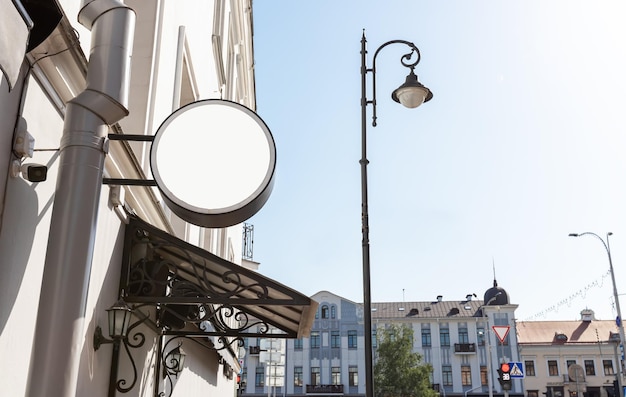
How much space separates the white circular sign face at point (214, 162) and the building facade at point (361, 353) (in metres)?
59.8

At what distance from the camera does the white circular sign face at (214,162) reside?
2336 millimetres

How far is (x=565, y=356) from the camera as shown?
65562 mm

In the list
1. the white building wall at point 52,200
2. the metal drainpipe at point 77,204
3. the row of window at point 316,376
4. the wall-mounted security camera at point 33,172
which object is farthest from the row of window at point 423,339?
the metal drainpipe at point 77,204

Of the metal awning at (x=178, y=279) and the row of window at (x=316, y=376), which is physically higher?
the row of window at (x=316, y=376)

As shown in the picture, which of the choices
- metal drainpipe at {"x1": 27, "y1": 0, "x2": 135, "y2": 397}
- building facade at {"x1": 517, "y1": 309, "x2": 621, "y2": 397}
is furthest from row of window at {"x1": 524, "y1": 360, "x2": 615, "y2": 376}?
metal drainpipe at {"x1": 27, "y1": 0, "x2": 135, "y2": 397}

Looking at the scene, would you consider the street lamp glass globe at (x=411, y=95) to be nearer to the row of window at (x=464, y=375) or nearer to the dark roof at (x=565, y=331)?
the row of window at (x=464, y=375)

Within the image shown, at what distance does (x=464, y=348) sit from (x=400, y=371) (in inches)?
551

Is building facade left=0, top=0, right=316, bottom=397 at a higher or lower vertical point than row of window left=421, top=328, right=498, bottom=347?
lower

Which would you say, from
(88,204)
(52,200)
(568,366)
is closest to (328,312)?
(568,366)

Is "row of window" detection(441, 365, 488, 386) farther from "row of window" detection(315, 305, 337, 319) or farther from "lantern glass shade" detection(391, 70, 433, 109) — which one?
"lantern glass shade" detection(391, 70, 433, 109)

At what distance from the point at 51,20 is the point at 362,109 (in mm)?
6147

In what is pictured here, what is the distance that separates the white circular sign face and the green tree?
5021 cm

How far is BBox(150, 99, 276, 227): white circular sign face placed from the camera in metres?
2.34

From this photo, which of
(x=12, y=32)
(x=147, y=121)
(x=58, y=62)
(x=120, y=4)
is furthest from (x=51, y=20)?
(x=147, y=121)
